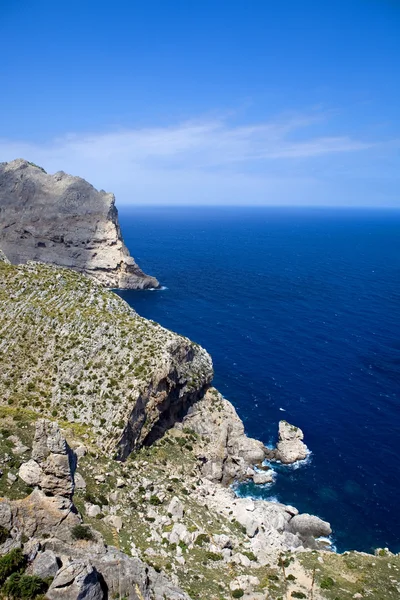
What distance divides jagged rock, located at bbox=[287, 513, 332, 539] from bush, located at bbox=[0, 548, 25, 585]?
41.3m

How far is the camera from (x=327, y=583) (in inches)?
1896

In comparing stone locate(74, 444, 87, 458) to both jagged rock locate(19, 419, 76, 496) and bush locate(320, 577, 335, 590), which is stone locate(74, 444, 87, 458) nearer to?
jagged rock locate(19, 419, 76, 496)

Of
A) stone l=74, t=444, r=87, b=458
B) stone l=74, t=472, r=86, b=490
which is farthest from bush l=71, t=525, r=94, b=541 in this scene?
stone l=74, t=444, r=87, b=458

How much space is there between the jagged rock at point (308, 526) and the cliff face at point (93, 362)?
23.0 metres

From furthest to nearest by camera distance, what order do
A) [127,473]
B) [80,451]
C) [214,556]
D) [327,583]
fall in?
[127,473] < [80,451] < [214,556] < [327,583]

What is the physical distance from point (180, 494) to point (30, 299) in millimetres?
41152

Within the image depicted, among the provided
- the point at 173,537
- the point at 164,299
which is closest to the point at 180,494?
the point at 173,537

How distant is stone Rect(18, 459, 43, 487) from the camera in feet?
130

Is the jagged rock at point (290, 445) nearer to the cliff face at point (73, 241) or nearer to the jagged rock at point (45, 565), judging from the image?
the jagged rock at point (45, 565)

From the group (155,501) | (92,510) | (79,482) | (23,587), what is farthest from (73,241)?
(23,587)

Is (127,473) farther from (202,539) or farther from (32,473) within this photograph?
(32,473)

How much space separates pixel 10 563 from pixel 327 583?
32.6 m

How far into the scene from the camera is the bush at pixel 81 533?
123ft

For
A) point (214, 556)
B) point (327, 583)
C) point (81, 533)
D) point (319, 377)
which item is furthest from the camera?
point (319, 377)
